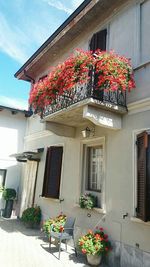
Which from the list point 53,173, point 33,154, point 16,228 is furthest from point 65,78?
point 16,228

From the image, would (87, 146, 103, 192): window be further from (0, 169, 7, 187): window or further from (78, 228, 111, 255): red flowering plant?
(0, 169, 7, 187): window

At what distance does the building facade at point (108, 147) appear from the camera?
557cm

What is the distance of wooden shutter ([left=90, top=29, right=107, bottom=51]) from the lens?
8.11 m

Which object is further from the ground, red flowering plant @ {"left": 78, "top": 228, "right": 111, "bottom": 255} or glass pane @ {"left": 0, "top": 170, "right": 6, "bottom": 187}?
glass pane @ {"left": 0, "top": 170, "right": 6, "bottom": 187}

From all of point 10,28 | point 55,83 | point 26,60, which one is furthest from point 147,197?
point 26,60

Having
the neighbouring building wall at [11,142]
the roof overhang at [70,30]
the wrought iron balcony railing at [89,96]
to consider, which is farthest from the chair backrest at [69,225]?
the roof overhang at [70,30]

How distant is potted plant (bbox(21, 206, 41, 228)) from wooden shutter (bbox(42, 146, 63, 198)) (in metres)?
0.92

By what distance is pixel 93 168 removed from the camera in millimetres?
7695

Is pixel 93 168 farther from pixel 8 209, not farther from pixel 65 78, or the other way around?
pixel 8 209

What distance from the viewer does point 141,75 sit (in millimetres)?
6293

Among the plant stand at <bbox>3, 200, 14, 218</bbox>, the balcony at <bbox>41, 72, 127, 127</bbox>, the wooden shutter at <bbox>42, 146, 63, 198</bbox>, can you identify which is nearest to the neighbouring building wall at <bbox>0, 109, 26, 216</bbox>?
the plant stand at <bbox>3, 200, 14, 218</bbox>

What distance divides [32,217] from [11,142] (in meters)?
4.66

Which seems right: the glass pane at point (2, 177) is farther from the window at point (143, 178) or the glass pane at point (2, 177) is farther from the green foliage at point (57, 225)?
the window at point (143, 178)

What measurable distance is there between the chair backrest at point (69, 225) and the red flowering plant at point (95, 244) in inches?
38.8
